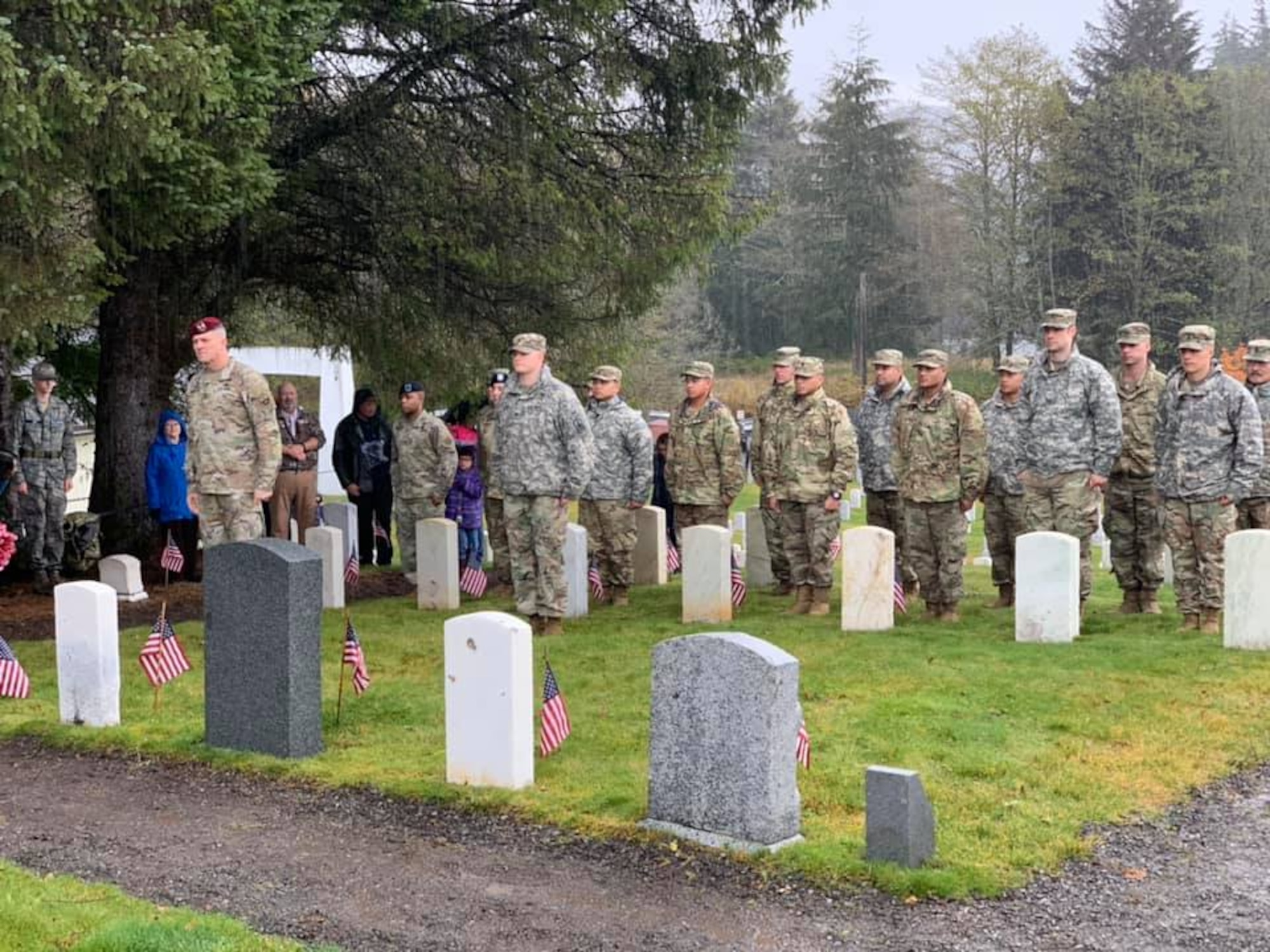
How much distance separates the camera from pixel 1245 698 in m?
9.54

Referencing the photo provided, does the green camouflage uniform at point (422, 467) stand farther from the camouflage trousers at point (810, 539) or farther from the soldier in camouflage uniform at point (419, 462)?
the camouflage trousers at point (810, 539)

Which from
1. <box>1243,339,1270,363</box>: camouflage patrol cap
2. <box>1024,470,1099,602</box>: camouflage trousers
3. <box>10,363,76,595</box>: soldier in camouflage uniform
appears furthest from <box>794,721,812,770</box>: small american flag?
<box>10,363,76,595</box>: soldier in camouflage uniform

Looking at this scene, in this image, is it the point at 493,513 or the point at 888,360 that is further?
the point at 493,513

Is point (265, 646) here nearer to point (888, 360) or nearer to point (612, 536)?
point (612, 536)

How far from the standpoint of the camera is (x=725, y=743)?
6.86 meters

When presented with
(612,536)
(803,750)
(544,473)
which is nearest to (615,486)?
(612,536)

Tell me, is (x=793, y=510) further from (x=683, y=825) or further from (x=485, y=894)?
(x=485, y=894)

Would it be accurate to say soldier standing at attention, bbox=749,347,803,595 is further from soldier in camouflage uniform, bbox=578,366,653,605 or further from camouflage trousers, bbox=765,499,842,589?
soldier in camouflage uniform, bbox=578,366,653,605

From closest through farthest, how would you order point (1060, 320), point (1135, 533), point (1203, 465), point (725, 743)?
point (725, 743), point (1203, 465), point (1060, 320), point (1135, 533)

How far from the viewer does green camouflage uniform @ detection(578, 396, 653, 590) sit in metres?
13.8

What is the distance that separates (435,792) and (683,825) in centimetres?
142

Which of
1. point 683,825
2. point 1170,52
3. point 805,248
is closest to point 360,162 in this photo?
point 683,825

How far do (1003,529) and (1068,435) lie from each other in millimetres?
1591

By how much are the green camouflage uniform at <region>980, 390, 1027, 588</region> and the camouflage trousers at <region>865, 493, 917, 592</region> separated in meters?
0.83
